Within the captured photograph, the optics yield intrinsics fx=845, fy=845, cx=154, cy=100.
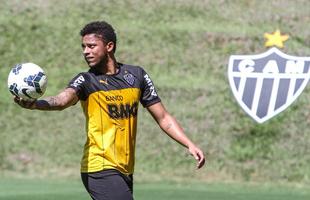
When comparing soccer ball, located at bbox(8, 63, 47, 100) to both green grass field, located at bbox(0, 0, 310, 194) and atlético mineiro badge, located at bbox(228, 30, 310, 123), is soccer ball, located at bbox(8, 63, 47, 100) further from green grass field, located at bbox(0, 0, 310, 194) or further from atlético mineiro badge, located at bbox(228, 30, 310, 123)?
atlético mineiro badge, located at bbox(228, 30, 310, 123)

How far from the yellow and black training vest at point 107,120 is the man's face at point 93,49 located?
113 mm

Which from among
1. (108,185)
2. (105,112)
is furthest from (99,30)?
(108,185)

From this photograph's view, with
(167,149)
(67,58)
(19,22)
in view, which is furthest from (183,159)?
(19,22)

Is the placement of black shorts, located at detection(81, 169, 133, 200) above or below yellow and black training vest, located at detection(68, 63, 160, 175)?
below

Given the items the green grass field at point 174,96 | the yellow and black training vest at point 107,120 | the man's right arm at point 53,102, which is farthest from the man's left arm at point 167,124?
the green grass field at point 174,96

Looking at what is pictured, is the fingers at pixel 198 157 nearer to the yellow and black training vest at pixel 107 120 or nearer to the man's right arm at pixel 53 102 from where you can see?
the yellow and black training vest at pixel 107 120

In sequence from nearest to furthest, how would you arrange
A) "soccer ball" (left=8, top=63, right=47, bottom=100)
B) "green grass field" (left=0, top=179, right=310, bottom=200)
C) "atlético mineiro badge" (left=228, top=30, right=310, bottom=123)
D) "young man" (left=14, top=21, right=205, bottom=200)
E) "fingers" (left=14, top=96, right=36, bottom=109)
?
"fingers" (left=14, top=96, right=36, bottom=109), "soccer ball" (left=8, top=63, right=47, bottom=100), "young man" (left=14, top=21, right=205, bottom=200), "green grass field" (left=0, top=179, right=310, bottom=200), "atlético mineiro badge" (left=228, top=30, right=310, bottom=123)

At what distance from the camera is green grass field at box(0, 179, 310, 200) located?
12234mm

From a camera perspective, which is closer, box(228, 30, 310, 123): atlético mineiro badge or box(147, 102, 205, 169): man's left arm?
box(147, 102, 205, 169): man's left arm

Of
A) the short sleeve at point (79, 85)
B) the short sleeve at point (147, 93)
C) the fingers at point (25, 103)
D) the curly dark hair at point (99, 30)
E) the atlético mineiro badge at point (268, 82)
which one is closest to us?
the fingers at point (25, 103)

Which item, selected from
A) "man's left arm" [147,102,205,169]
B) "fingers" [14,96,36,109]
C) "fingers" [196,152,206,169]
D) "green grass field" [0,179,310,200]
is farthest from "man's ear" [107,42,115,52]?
"green grass field" [0,179,310,200]

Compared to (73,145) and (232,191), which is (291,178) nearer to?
(232,191)

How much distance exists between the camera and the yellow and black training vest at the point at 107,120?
21.1 feet

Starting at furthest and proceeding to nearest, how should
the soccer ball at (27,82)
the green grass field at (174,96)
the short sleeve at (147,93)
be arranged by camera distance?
1. the green grass field at (174,96)
2. the short sleeve at (147,93)
3. the soccer ball at (27,82)
